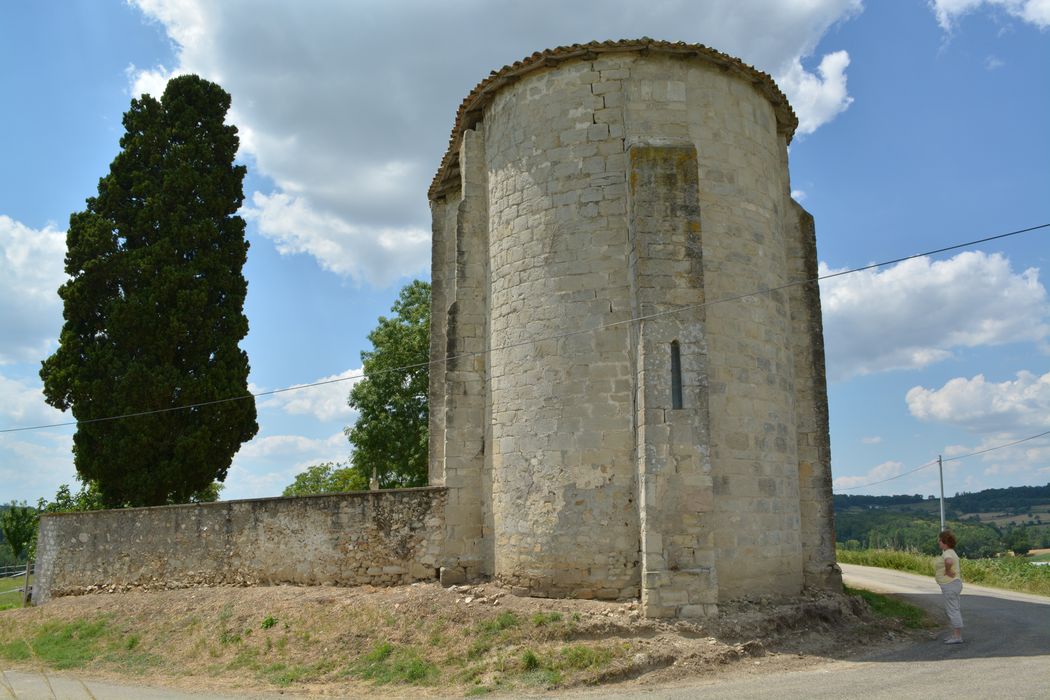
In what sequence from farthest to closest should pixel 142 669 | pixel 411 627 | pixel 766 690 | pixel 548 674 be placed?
pixel 142 669
pixel 411 627
pixel 548 674
pixel 766 690

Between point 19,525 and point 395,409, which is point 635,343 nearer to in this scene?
point 395,409

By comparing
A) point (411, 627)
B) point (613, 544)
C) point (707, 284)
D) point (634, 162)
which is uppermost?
point (634, 162)

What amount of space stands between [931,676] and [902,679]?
38 centimetres

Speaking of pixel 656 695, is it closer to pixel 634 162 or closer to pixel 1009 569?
pixel 634 162

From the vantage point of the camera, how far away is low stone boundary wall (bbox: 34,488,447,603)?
13836 mm

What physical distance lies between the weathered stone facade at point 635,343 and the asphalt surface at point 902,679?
5.77 ft

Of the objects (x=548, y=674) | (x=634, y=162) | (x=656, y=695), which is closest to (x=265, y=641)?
(x=548, y=674)

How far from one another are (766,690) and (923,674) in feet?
6.58

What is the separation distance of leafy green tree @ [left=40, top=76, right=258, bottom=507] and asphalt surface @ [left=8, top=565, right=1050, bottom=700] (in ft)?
26.2

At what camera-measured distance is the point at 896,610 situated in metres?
13.7

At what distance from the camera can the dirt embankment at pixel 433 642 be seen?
9977 millimetres

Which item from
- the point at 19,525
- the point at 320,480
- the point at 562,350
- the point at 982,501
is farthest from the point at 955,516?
the point at 562,350

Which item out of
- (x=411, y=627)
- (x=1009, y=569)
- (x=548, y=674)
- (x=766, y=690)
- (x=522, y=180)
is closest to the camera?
(x=766, y=690)

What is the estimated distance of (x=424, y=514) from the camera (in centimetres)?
1383
